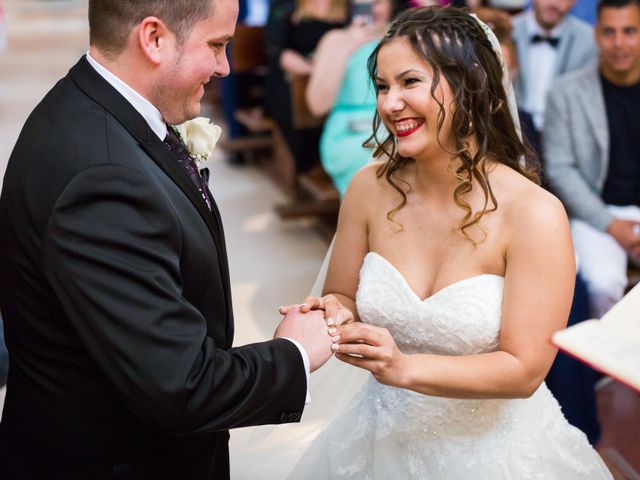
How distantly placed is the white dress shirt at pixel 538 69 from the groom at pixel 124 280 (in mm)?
3284

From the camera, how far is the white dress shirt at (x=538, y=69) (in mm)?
4594

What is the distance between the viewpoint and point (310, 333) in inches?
69.7

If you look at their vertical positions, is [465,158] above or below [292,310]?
above

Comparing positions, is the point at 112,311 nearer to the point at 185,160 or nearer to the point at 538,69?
the point at 185,160

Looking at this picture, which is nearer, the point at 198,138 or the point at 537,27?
the point at 198,138

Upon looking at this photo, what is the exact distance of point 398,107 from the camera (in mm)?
1860

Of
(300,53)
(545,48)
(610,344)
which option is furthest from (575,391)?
(300,53)

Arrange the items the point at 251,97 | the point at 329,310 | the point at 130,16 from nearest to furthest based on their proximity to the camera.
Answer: the point at 130,16
the point at 329,310
the point at 251,97

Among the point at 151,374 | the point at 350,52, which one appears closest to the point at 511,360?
the point at 151,374

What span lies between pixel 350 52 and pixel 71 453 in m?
3.30

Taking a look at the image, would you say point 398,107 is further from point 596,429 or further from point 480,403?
point 596,429

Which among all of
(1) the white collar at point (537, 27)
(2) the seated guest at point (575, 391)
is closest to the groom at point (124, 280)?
(2) the seated guest at point (575, 391)

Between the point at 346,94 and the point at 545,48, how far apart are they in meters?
1.31

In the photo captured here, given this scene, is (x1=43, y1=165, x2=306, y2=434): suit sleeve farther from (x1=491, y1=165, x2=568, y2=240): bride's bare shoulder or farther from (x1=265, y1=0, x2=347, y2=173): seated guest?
(x1=265, y1=0, x2=347, y2=173): seated guest
